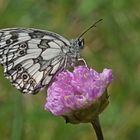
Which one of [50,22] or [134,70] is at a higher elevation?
[50,22]

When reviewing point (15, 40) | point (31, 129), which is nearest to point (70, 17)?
point (31, 129)

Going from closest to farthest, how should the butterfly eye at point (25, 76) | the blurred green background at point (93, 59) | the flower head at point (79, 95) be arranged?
the flower head at point (79, 95), the butterfly eye at point (25, 76), the blurred green background at point (93, 59)

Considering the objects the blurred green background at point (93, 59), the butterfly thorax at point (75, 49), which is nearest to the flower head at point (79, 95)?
the butterfly thorax at point (75, 49)

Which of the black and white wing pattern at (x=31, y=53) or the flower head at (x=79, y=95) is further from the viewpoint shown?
the black and white wing pattern at (x=31, y=53)

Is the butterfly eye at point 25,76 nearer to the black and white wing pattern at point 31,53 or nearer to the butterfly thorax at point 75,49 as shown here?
the black and white wing pattern at point 31,53

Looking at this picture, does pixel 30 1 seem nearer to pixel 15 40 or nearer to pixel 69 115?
pixel 15 40

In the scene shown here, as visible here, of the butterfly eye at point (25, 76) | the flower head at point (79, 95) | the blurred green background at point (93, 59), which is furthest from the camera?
the blurred green background at point (93, 59)

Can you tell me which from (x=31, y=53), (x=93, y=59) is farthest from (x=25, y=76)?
(x=93, y=59)
